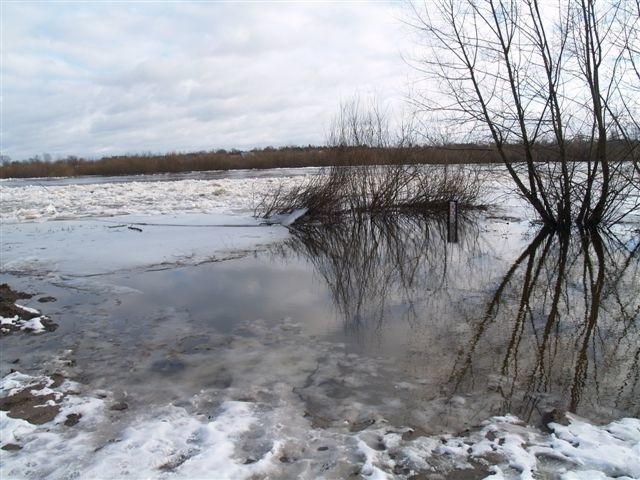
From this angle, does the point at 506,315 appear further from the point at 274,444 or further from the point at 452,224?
the point at 452,224

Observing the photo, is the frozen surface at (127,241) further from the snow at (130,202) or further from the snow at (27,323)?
the snow at (27,323)

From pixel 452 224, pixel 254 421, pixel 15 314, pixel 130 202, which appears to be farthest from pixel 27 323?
pixel 130 202

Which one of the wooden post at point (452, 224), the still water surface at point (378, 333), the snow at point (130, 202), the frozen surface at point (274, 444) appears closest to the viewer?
the frozen surface at point (274, 444)

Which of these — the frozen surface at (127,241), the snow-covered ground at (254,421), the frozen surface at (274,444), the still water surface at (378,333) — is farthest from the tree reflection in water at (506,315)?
the frozen surface at (127,241)

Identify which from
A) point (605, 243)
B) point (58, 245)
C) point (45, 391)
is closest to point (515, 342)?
point (45, 391)

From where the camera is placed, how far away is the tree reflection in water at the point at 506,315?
13.4 feet

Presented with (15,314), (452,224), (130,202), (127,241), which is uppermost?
(130,202)

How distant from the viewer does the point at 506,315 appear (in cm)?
595

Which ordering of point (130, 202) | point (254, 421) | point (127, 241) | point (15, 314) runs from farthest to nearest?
1. point (130, 202)
2. point (127, 241)
3. point (15, 314)
4. point (254, 421)

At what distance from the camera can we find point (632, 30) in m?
9.74

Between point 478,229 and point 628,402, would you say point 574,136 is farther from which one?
point 628,402

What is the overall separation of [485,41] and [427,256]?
5.62 m

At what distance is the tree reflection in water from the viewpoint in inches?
161

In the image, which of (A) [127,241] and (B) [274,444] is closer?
(B) [274,444]
